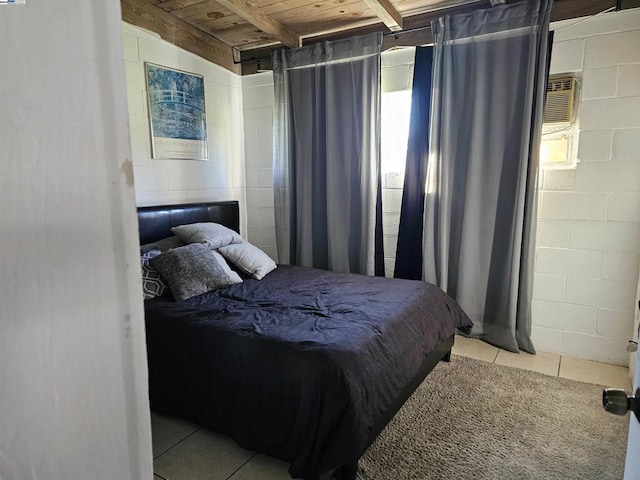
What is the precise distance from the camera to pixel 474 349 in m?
3.05

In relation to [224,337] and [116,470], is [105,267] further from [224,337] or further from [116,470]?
[224,337]

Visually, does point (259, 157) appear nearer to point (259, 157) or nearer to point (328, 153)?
point (259, 157)

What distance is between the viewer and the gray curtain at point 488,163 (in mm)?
2779

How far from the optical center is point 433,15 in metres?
3.13

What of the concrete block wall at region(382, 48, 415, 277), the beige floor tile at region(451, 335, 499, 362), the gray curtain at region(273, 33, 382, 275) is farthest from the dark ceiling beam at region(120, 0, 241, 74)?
the beige floor tile at region(451, 335, 499, 362)

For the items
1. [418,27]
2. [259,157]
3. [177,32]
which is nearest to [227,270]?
[259,157]

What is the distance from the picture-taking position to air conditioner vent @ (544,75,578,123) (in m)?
2.75

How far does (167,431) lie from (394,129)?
2.73 meters

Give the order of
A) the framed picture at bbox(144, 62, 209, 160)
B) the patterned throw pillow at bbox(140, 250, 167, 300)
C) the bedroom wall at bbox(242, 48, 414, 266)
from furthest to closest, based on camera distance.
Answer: the bedroom wall at bbox(242, 48, 414, 266) → the framed picture at bbox(144, 62, 209, 160) → the patterned throw pillow at bbox(140, 250, 167, 300)

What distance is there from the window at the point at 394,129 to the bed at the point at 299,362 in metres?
1.22

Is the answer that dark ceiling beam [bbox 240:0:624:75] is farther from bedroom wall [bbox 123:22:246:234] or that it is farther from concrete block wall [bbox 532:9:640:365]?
bedroom wall [bbox 123:22:246:234]

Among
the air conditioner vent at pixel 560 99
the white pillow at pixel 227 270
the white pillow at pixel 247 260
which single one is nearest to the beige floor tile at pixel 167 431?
the white pillow at pixel 227 270

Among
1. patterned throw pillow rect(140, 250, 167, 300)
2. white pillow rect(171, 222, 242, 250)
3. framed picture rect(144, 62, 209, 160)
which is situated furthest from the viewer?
framed picture rect(144, 62, 209, 160)

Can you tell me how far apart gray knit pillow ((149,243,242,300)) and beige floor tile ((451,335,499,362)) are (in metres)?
1.73
